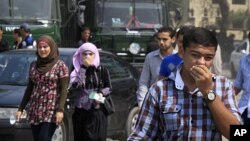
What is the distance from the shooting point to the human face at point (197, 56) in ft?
10.1

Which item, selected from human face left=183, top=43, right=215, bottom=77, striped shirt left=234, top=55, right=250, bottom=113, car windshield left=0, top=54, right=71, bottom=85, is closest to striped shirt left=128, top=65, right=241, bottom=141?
human face left=183, top=43, right=215, bottom=77

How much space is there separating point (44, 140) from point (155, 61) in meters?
1.53

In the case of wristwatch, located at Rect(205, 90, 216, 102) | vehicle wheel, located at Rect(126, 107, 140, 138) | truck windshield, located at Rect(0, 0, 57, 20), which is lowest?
vehicle wheel, located at Rect(126, 107, 140, 138)

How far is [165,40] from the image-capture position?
22.9 feet

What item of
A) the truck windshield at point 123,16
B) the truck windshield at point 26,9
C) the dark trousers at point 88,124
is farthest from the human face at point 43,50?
the truck windshield at point 123,16

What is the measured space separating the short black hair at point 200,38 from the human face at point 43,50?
3803mm

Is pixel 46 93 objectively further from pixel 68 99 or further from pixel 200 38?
pixel 200 38

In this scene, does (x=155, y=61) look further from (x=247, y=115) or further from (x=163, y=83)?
(x=163, y=83)

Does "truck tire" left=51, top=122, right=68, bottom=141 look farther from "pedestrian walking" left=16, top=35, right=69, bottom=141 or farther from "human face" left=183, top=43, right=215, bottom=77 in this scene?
"human face" left=183, top=43, right=215, bottom=77

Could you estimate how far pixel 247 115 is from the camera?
5.80 metres

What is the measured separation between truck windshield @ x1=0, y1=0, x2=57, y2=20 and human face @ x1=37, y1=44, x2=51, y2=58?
945 cm

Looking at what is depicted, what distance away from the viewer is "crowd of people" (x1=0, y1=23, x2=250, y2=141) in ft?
10.1

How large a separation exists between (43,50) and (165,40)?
51.6 inches

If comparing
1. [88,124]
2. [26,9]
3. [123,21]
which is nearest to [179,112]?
[88,124]
